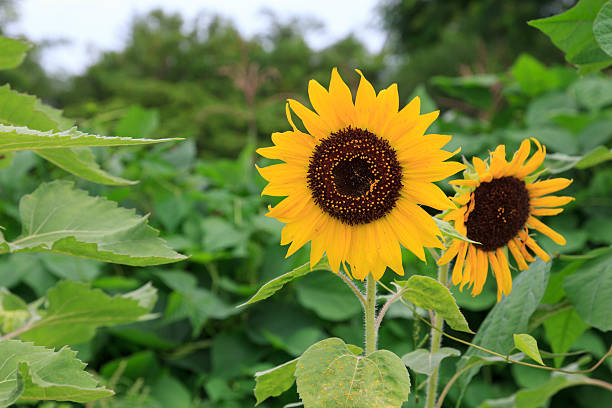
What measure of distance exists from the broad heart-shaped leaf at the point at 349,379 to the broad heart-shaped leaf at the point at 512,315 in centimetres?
23

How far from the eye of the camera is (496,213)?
2.50ft

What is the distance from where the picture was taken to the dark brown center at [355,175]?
2.23 feet

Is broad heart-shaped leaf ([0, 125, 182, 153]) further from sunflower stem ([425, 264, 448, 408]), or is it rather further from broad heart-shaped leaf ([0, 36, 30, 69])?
sunflower stem ([425, 264, 448, 408])

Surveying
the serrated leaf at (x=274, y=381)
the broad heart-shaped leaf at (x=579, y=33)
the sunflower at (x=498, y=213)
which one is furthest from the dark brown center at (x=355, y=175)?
the broad heart-shaped leaf at (x=579, y=33)

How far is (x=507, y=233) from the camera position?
0.78 metres

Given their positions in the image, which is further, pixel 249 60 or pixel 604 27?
pixel 249 60

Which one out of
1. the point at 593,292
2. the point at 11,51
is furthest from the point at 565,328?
the point at 11,51

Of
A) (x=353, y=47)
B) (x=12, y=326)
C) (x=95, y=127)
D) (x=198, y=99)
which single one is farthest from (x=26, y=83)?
(x=12, y=326)

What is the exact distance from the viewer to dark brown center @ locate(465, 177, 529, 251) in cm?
76

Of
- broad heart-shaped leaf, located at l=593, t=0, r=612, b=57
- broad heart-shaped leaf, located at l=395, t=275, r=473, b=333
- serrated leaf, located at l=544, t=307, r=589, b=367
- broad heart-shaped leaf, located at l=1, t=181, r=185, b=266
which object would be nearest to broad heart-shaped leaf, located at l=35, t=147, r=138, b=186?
broad heart-shaped leaf, located at l=1, t=181, r=185, b=266

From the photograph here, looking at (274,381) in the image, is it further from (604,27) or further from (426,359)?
(604,27)

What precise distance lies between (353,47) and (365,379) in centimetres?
2173

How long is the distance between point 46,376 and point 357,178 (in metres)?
0.43

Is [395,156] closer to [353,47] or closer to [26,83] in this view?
[26,83]
